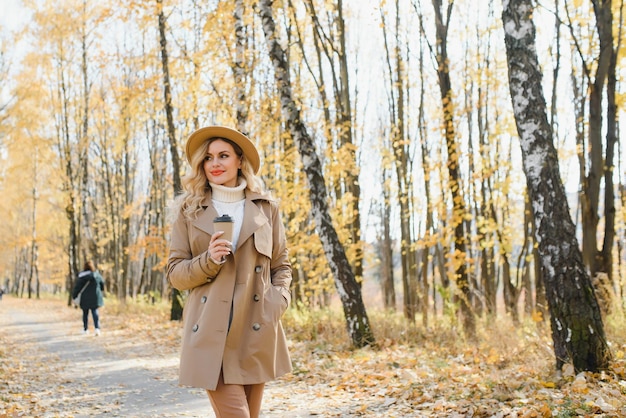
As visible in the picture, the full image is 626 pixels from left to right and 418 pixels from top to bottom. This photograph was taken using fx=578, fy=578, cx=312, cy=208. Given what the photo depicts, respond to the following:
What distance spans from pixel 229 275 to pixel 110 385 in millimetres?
5857

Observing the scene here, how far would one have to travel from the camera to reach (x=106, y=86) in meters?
25.4

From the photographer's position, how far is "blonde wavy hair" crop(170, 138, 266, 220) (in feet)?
10.2

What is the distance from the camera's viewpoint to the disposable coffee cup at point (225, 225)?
9.12 ft

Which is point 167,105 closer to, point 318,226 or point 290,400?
point 318,226

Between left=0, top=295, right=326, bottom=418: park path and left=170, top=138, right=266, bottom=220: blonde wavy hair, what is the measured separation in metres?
3.35

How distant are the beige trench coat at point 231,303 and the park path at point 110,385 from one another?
313 centimetres

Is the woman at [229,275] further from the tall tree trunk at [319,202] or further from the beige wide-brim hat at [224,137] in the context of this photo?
the tall tree trunk at [319,202]

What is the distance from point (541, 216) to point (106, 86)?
925 inches

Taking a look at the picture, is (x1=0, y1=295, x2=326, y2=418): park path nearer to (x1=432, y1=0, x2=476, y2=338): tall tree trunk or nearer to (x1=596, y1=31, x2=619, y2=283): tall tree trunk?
(x1=432, y1=0, x2=476, y2=338): tall tree trunk

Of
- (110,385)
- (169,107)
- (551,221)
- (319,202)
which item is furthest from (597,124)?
(169,107)

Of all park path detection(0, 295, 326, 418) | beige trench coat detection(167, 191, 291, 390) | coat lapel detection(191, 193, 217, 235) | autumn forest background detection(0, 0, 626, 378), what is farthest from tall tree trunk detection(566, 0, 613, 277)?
coat lapel detection(191, 193, 217, 235)

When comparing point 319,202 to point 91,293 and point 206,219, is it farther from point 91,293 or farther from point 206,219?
point 91,293

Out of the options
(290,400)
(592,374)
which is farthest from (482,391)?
(290,400)

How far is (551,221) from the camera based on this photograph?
18.1 ft
